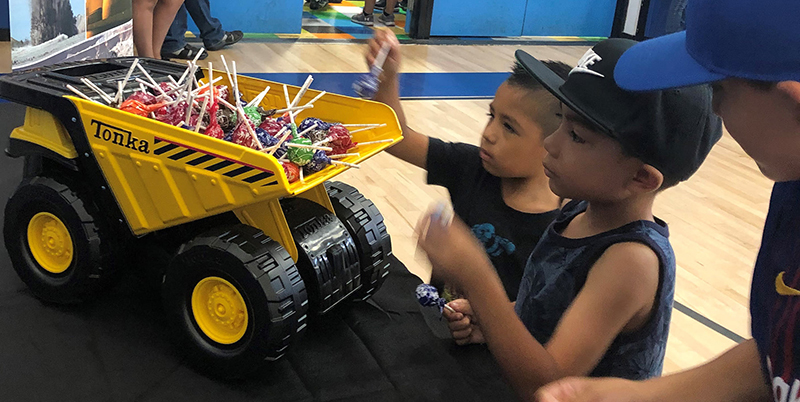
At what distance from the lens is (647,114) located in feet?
3.30

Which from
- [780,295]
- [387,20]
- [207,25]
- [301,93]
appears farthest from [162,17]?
[780,295]

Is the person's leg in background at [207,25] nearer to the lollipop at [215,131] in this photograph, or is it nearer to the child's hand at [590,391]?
the lollipop at [215,131]

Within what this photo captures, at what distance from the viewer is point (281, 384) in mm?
1623

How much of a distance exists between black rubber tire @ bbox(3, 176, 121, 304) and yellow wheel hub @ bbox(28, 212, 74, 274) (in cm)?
1

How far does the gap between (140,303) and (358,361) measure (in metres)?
0.59

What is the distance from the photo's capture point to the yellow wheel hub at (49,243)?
5.79 ft

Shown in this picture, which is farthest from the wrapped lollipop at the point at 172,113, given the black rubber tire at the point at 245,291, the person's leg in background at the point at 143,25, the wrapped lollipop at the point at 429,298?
the person's leg in background at the point at 143,25

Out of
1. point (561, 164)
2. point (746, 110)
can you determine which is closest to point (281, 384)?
point (561, 164)

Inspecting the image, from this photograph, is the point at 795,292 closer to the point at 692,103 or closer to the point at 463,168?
the point at 692,103

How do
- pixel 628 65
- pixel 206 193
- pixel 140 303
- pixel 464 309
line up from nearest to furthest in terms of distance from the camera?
pixel 628 65, pixel 206 193, pixel 464 309, pixel 140 303

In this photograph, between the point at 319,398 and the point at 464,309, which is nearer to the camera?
the point at 319,398

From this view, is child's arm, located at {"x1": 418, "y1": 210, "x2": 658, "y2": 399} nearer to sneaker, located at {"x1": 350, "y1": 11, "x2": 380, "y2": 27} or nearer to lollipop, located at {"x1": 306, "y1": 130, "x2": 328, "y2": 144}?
lollipop, located at {"x1": 306, "y1": 130, "x2": 328, "y2": 144}

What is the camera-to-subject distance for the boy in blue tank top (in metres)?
0.99

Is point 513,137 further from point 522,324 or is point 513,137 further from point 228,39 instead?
point 228,39
